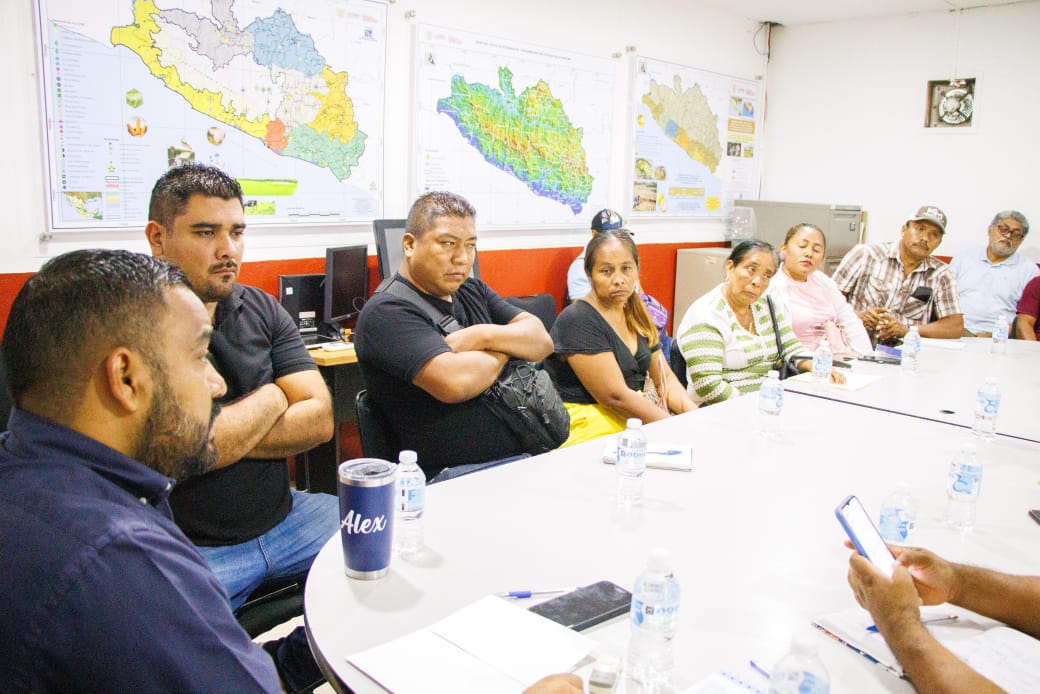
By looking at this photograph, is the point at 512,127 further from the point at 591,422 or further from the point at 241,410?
the point at 241,410

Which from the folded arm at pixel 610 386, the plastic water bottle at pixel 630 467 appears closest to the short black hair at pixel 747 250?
the folded arm at pixel 610 386

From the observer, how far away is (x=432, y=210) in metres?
2.42

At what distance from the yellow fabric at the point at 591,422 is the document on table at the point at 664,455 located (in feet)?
1.80

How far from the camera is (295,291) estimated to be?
3592mm

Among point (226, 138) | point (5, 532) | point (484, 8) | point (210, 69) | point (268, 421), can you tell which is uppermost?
point (484, 8)

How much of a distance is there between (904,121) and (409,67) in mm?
4133

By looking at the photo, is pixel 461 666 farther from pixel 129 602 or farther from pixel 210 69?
pixel 210 69

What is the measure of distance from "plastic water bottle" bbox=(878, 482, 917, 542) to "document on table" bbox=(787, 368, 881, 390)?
1.31 meters

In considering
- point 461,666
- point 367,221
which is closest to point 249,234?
point 367,221

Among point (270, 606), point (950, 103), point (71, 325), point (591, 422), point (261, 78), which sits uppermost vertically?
point (950, 103)

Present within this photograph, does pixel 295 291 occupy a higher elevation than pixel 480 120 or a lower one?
lower

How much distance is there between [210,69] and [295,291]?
1.02 meters

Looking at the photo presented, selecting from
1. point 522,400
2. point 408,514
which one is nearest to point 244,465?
point 408,514

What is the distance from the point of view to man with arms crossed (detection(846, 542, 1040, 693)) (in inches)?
42.8
